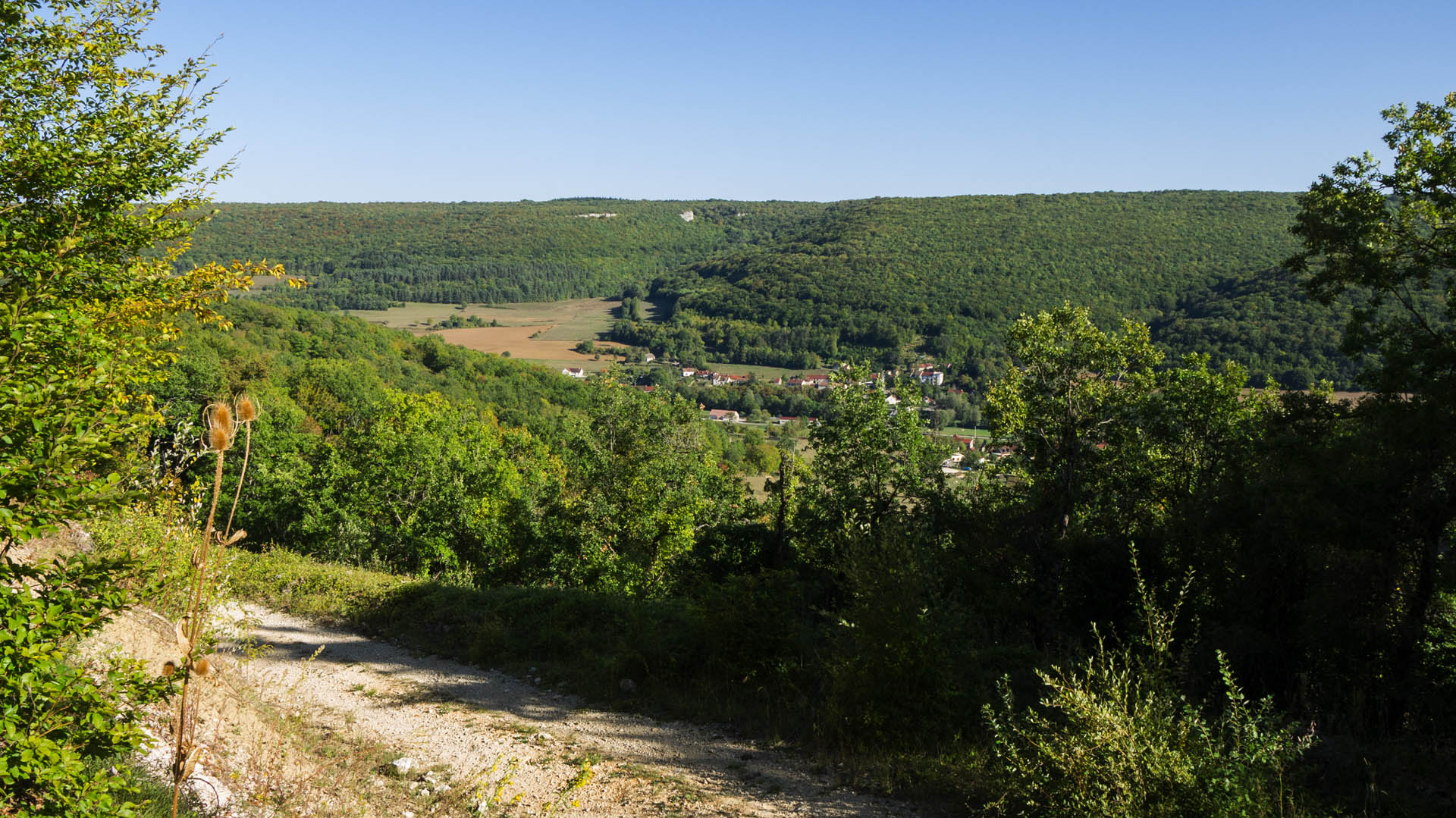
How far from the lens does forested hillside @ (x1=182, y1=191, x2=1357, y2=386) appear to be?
55.9m

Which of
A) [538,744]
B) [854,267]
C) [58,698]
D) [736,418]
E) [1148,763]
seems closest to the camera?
[58,698]

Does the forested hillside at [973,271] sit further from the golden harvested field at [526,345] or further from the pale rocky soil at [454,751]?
the pale rocky soil at [454,751]

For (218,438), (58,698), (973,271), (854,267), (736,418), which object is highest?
(854,267)

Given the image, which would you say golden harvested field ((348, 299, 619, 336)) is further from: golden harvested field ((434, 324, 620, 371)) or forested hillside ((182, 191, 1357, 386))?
forested hillside ((182, 191, 1357, 386))

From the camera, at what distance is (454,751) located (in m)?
7.44

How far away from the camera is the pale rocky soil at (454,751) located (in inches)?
232

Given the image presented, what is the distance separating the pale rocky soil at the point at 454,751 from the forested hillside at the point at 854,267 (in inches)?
1047

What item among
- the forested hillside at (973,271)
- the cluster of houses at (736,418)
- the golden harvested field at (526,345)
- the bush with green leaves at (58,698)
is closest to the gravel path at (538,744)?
the bush with green leaves at (58,698)

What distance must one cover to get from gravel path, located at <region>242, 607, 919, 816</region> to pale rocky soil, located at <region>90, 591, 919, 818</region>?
2cm

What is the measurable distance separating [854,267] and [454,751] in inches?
3898

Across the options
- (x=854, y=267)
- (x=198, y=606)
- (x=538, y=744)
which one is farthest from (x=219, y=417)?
(x=854, y=267)

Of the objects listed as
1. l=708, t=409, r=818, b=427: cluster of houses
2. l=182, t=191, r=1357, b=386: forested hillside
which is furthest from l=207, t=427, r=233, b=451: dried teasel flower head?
l=708, t=409, r=818, b=427: cluster of houses

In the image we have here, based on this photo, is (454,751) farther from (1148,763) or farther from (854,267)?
(854,267)

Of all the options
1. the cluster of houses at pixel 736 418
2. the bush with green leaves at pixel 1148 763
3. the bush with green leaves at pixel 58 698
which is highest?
the bush with green leaves at pixel 58 698
